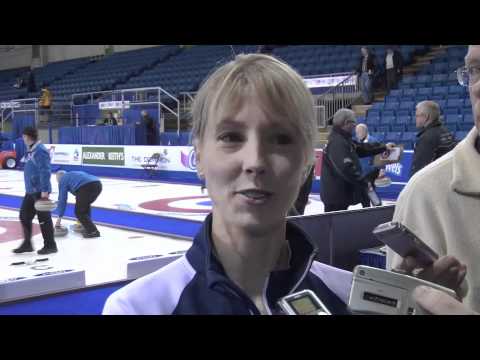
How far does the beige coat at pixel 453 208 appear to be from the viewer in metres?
1.19

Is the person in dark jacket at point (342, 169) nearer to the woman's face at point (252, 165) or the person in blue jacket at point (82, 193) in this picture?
the person in blue jacket at point (82, 193)

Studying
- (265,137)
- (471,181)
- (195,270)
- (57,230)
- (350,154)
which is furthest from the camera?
(57,230)

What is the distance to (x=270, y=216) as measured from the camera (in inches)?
37.4

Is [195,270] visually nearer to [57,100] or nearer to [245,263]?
[245,263]

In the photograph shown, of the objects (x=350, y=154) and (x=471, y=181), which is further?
(x=350, y=154)

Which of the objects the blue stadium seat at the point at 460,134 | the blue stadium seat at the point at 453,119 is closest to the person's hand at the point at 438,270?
the blue stadium seat at the point at 460,134

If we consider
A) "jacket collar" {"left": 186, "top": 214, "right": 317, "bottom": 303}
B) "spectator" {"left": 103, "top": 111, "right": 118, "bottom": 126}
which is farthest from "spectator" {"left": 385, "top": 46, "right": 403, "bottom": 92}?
"jacket collar" {"left": 186, "top": 214, "right": 317, "bottom": 303}

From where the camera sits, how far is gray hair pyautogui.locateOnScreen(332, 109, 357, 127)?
4.71m

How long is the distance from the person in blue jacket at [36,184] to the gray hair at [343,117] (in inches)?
114

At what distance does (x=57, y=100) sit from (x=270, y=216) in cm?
2196

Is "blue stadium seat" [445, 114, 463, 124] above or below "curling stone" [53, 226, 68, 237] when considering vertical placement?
above

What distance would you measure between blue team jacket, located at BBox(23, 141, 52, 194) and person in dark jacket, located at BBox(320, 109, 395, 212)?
275 cm

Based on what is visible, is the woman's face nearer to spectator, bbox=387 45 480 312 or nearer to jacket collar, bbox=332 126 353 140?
spectator, bbox=387 45 480 312
